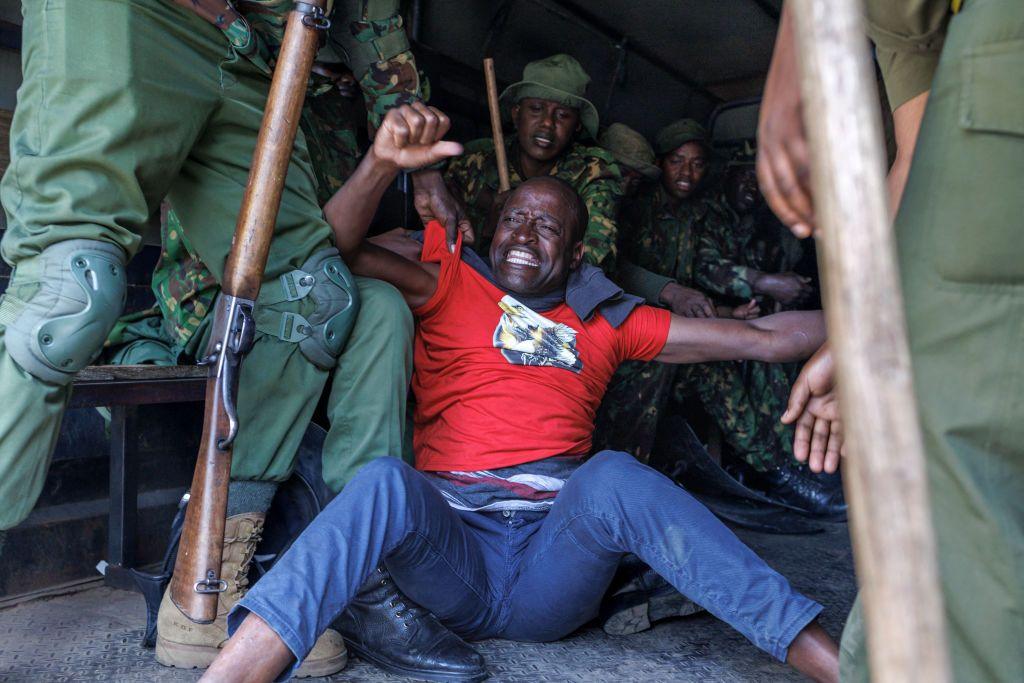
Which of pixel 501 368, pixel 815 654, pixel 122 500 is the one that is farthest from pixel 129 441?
pixel 815 654

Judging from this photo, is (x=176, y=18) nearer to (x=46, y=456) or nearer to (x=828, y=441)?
(x=46, y=456)

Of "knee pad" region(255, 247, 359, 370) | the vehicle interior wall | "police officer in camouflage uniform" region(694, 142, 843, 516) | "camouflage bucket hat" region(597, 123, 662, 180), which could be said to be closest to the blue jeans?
"knee pad" region(255, 247, 359, 370)

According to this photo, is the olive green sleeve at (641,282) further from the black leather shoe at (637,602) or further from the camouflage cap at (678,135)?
the black leather shoe at (637,602)

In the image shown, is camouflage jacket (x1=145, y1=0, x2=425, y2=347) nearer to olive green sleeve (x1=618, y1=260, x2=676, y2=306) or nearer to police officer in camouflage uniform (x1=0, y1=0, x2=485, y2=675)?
police officer in camouflage uniform (x1=0, y1=0, x2=485, y2=675)

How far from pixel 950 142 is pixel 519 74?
2.90 m

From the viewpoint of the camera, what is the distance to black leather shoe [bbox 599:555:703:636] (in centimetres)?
186

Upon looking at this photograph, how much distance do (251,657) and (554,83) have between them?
2.52 meters

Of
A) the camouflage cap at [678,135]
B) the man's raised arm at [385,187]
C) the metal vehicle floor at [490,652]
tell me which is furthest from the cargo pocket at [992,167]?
the camouflage cap at [678,135]

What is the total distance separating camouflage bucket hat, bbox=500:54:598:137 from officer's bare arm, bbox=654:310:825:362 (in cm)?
134

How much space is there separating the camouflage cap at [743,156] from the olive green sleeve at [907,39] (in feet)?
11.3

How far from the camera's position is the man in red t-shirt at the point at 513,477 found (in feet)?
4.63

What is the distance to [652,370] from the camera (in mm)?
3391

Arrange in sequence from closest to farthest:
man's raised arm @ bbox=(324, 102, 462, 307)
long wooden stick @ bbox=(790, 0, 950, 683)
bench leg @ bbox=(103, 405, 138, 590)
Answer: long wooden stick @ bbox=(790, 0, 950, 683) < man's raised arm @ bbox=(324, 102, 462, 307) < bench leg @ bbox=(103, 405, 138, 590)

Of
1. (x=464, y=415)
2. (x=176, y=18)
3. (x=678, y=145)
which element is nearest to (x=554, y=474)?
(x=464, y=415)
